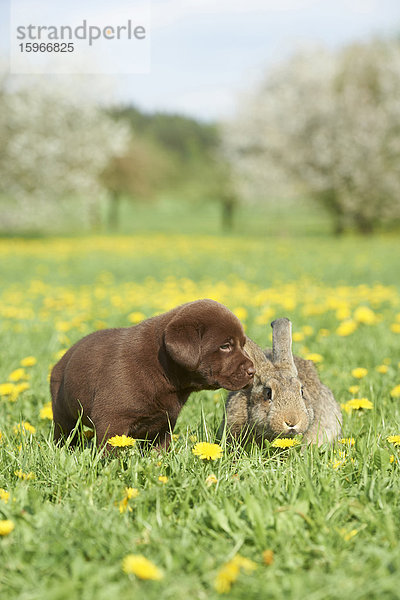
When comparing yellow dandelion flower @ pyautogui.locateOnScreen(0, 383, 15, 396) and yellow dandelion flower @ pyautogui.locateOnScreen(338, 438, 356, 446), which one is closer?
yellow dandelion flower @ pyautogui.locateOnScreen(338, 438, 356, 446)

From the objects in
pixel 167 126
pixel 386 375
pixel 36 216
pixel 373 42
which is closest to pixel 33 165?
pixel 36 216

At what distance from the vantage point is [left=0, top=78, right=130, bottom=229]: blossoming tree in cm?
2558

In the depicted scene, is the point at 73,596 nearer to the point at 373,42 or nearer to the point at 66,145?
the point at 66,145

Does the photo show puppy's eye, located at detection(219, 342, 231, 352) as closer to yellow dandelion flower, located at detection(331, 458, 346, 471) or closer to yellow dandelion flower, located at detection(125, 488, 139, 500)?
yellow dandelion flower, located at detection(331, 458, 346, 471)

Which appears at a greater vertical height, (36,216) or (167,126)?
(167,126)

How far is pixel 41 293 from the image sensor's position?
10258 millimetres

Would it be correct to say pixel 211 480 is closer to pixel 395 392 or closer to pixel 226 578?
pixel 226 578

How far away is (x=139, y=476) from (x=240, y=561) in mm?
854

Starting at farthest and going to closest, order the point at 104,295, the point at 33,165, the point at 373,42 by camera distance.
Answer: the point at 373,42 < the point at 33,165 < the point at 104,295

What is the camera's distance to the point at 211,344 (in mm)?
3025

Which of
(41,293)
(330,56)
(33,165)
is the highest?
(330,56)

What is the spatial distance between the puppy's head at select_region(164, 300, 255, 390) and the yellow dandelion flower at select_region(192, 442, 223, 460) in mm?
380

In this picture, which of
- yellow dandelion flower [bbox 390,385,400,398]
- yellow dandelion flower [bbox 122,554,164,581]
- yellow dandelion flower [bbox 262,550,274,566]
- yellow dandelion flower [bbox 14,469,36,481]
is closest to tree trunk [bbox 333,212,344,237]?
yellow dandelion flower [bbox 390,385,400,398]

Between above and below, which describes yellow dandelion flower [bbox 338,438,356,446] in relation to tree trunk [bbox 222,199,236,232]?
below
